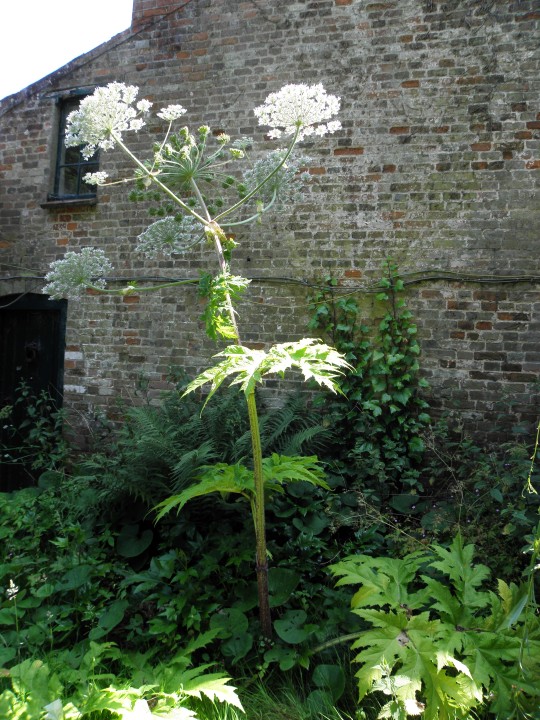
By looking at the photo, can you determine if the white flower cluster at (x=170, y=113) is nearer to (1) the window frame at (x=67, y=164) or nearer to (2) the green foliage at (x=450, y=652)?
(2) the green foliage at (x=450, y=652)

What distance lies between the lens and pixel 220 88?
5.71 metres

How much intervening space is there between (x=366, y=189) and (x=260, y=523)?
3306mm

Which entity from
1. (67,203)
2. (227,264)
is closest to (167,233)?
(227,264)

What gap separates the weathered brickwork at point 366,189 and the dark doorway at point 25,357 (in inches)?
8.6

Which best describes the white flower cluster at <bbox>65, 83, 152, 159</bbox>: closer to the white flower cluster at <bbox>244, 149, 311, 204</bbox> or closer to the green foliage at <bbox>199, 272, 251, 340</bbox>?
the white flower cluster at <bbox>244, 149, 311, 204</bbox>

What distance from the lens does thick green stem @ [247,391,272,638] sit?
2951 mm

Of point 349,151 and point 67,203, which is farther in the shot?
point 67,203

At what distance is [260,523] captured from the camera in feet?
10.1

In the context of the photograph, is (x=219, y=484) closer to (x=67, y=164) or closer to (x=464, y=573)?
(x=464, y=573)

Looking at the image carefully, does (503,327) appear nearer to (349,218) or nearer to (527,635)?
(349,218)

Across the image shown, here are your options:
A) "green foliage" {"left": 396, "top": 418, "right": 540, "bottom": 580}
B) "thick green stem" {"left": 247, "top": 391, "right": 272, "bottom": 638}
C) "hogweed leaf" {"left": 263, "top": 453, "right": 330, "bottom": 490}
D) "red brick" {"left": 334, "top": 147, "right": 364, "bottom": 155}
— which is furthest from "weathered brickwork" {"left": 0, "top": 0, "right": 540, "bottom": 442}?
"thick green stem" {"left": 247, "top": 391, "right": 272, "bottom": 638}

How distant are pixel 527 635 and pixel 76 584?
8.72 feet

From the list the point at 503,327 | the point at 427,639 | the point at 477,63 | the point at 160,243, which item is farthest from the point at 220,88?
the point at 427,639

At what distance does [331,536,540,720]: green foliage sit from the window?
16.8ft
